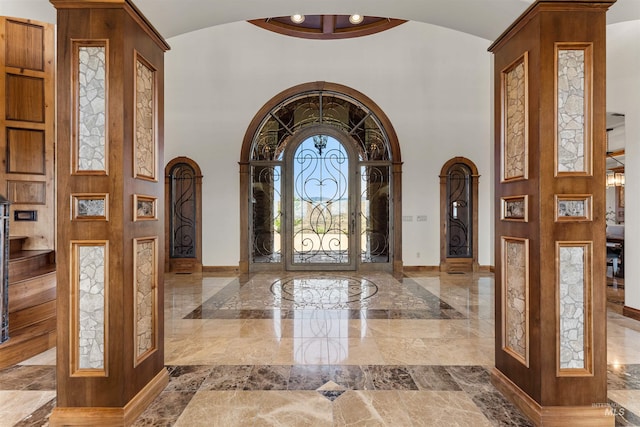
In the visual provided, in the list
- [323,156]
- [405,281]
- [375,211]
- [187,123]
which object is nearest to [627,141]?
[405,281]

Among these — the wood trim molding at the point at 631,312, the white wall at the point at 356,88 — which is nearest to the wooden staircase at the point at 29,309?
the white wall at the point at 356,88

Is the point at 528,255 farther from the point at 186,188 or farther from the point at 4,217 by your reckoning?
the point at 186,188

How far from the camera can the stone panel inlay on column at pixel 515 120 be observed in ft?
6.33

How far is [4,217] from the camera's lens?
8.01 ft

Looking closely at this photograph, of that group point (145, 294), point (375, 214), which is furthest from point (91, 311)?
point (375, 214)

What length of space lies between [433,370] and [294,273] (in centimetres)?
411

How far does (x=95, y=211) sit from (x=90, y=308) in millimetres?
573

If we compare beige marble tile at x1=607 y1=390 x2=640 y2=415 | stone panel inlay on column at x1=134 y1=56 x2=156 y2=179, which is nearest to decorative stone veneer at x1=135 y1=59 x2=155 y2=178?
stone panel inlay on column at x1=134 y1=56 x2=156 y2=179

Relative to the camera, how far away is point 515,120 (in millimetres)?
2035

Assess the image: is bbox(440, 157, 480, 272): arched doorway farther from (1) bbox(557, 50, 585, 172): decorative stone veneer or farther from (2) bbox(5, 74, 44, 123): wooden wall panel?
(2) bbox(5, 74, 44, 123): wooden wall panel

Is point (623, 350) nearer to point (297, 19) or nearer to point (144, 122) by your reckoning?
point (144, 122)

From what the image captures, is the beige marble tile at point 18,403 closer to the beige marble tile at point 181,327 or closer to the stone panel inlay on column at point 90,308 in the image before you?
the stone panel inlay on column at point 90,308

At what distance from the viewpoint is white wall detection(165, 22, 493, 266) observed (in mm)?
6363

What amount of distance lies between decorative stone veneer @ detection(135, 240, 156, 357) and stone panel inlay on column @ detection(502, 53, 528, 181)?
246 centimetres
